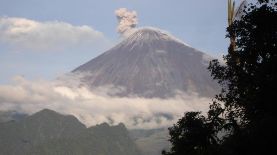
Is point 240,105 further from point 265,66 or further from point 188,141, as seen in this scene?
point 188,141

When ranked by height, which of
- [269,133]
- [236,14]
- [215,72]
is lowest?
[269,133]

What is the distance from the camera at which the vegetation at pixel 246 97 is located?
23656 mm

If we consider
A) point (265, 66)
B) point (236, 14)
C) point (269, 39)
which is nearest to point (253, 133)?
point (265, 66)

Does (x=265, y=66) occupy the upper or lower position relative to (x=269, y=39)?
lower

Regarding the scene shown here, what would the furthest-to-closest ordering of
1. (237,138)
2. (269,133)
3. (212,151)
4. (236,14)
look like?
1. (236,14)
2. (212,151)
3. (237,138)
4. (269,133)

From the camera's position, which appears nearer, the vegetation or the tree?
the vegetation

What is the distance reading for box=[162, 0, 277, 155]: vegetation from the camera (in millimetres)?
23656

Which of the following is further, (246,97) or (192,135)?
(192,135)

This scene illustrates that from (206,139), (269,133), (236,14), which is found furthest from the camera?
(206,139)

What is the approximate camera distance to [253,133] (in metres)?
23.1

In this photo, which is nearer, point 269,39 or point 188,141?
point 269,39

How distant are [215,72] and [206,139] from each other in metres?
4.75

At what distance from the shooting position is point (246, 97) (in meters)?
26.4

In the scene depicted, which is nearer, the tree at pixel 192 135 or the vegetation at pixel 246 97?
the vegetation at pixel 246 97
